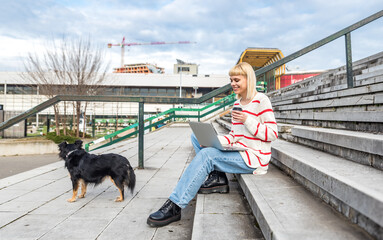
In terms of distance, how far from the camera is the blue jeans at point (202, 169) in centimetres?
237

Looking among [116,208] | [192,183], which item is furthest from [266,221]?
[116,208]

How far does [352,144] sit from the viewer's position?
230cm

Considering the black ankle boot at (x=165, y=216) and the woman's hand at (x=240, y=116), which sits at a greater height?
the woman's hand at (x=240, y=116)

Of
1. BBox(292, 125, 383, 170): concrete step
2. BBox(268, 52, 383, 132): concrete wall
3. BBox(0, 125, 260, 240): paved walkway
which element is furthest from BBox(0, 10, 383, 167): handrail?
BBox(292, 125, 383, 170): concrete step

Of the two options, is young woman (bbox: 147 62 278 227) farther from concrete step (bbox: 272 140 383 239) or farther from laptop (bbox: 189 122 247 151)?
concrete step (bbox: 272 140 383 239)

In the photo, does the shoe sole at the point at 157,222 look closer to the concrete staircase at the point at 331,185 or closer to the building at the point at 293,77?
the concrete staircase at the point at 331,185

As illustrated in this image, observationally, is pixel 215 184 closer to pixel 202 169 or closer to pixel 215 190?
pixel 215 190

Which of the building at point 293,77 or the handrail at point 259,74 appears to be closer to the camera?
the handrail at point 259,74

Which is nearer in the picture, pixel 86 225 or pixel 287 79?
pixel 86 225

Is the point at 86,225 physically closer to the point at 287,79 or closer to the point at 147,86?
the point at 287,79

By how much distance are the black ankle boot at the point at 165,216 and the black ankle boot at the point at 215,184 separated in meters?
0.40

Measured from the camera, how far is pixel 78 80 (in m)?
15.0

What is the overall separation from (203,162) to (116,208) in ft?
3.71

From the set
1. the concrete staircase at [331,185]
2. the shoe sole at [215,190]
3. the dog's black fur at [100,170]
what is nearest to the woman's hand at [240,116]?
the concrete staircase at [331,185]
